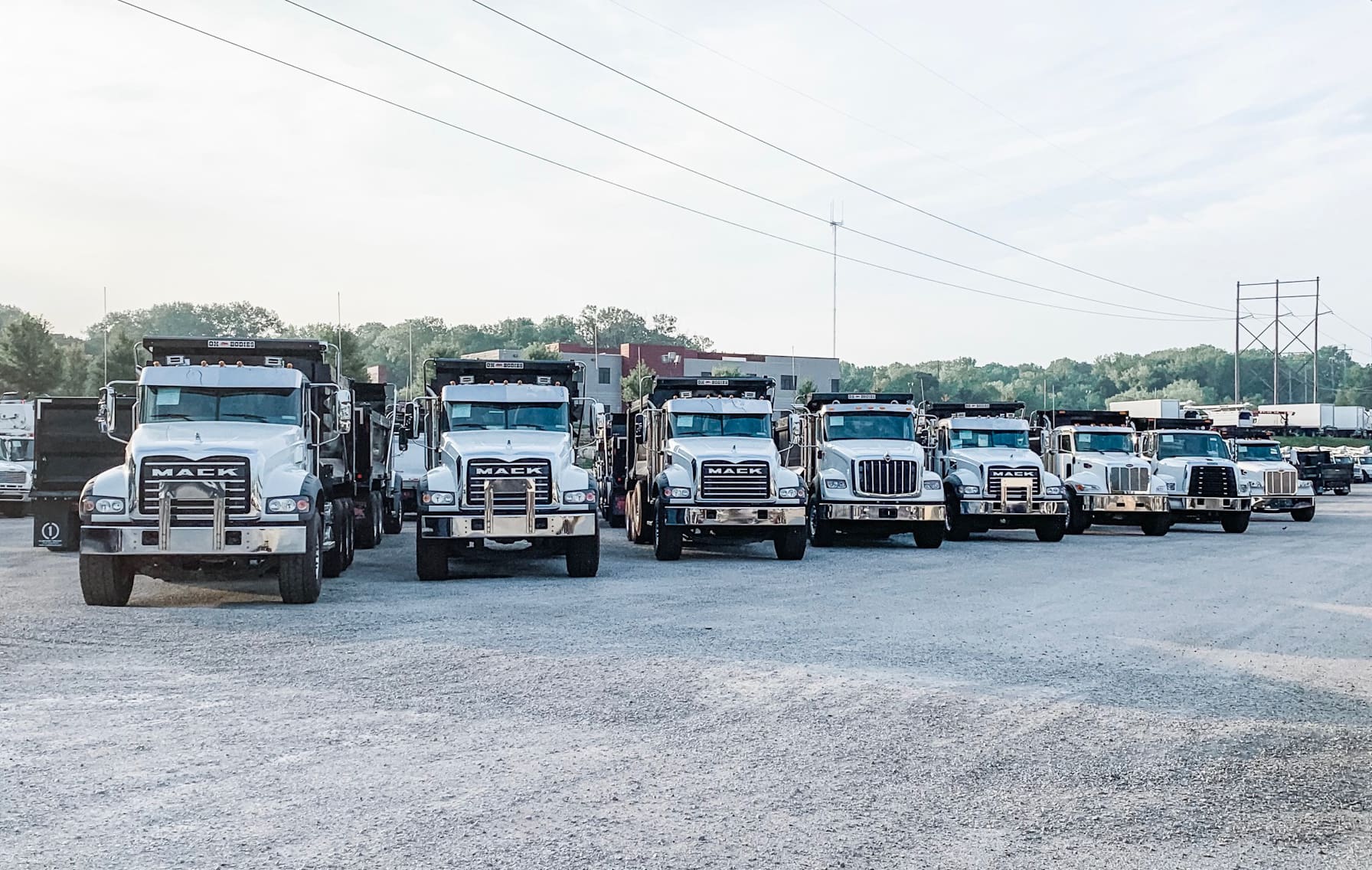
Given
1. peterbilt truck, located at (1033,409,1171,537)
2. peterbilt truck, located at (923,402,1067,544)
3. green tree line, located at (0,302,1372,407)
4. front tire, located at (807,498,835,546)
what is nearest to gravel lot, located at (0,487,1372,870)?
front tire, located at (807,498,835,546)

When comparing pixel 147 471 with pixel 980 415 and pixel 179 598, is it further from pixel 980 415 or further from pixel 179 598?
pixel 980 415

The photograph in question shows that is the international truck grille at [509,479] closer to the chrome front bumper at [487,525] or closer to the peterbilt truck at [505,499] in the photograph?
the peterbilt truck at [505,499]

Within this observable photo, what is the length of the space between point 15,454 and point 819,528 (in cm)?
2441

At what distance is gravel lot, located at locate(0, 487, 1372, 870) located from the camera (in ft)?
18.9

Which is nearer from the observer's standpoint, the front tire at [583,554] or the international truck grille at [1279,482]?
the front tire at [583,554]

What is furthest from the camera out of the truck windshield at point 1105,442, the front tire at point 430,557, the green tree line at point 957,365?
the green tree line at point 957,365

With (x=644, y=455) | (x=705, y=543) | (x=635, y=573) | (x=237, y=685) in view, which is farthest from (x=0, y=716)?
(x=705, y=543)

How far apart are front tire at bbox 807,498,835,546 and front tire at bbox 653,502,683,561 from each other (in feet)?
13.7

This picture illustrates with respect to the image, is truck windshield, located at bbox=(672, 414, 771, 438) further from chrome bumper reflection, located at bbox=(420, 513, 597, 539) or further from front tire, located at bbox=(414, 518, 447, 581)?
front tire, located at bbox=(414, 518, 447, 581)

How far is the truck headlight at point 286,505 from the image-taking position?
13859 mm

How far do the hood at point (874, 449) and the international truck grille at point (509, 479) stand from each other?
8.33m

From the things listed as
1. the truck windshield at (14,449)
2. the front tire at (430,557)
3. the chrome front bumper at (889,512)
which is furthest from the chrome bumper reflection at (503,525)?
the truck windshield at (14,449)

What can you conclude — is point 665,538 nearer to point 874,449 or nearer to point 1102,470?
point 874,449

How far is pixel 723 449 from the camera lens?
21.6 m
